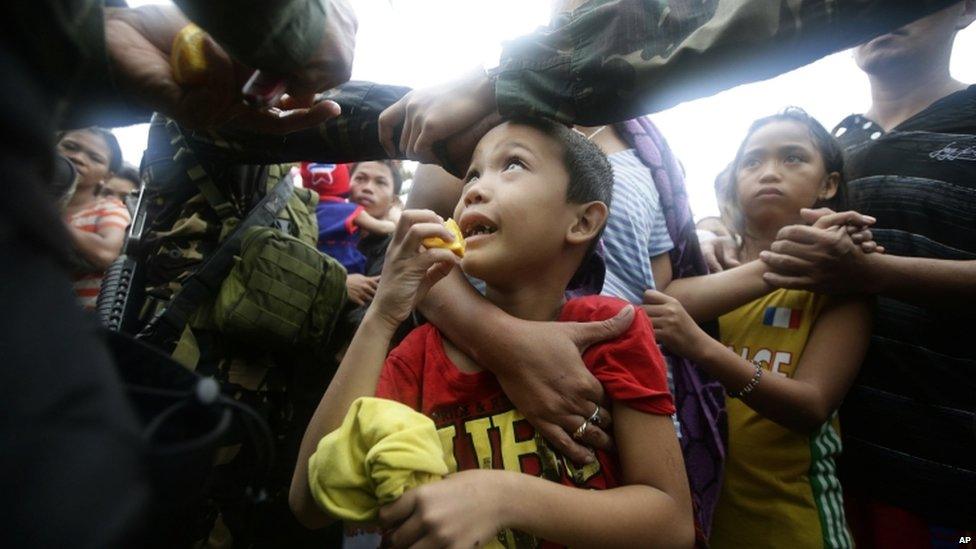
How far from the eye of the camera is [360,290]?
3.13 metres

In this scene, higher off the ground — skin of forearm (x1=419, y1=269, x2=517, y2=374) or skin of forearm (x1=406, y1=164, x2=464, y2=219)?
skin of forearm (x1=406, y1=164, x2=464, y2=219)

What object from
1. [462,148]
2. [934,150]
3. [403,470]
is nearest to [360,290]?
[462,148]

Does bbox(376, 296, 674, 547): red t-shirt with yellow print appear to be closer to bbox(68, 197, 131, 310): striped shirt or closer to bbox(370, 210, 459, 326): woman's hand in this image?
bbox(370, 210, 459, 326): woman's hand

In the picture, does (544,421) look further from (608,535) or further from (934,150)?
(934,150)

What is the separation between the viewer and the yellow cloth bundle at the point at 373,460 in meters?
0.89

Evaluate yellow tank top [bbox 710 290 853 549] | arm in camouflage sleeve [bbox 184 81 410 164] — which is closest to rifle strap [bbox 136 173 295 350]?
→ arm in camouflage sleeve [bbox 184 81 410 164]

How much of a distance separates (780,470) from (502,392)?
1.07 meters

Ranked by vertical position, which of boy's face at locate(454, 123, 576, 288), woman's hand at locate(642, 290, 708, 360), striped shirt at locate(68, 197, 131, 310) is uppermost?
boy's face at locate(454, 123, 576, 288)

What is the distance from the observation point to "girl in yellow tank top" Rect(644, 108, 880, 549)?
1646 mm

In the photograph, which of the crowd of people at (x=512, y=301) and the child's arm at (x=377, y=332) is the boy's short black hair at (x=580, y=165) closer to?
the crowd of people at (x=512, y=301)

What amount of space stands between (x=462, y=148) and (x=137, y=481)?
1.14m

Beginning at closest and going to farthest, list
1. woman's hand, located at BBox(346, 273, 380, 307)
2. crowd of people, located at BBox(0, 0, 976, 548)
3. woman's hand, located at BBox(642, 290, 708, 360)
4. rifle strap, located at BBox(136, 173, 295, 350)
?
1. crowd of people, located at BBox(0, 0, 976, 548)
2. woman's hand, located at BBox(642, 290, 708, 360)
3. rifle strap, located at BBox(136, 173, 295, 350)
4. woman's hand, located at BBox(346, 273, 380, 307)

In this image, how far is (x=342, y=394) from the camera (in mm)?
1157

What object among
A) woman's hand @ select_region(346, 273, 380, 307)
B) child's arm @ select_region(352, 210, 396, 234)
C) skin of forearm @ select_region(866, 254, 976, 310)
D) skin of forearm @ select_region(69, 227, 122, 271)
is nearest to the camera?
skin of forearm @ select_region(866, 254, 976, 310)
